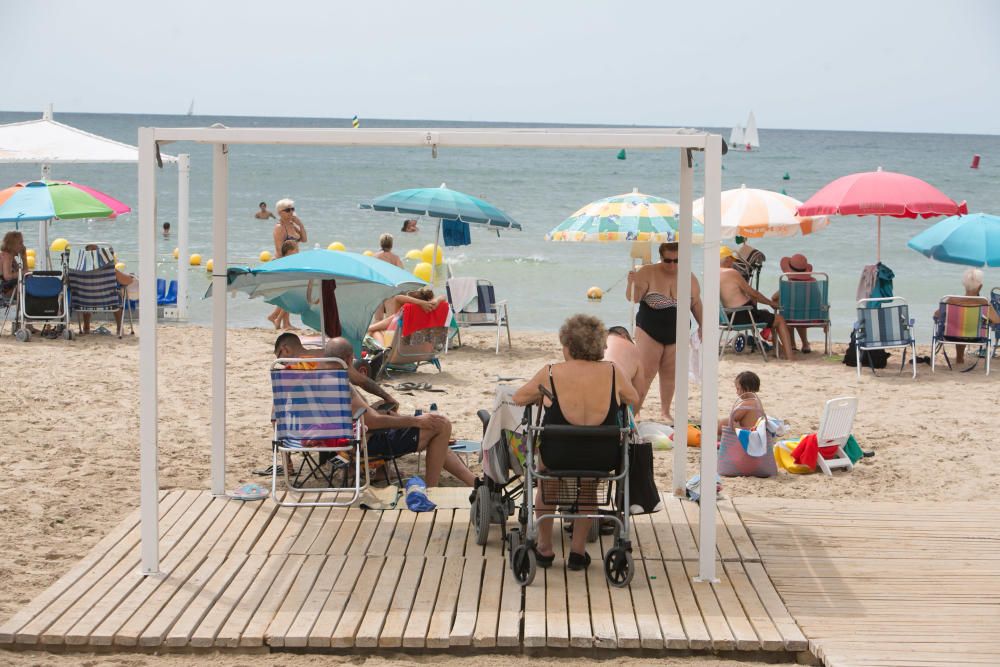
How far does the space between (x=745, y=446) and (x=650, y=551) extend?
1837 millimetres

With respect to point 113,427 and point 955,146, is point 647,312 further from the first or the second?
point 955,146

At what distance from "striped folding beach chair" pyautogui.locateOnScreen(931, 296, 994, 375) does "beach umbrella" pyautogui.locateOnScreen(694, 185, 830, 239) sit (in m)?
1.41

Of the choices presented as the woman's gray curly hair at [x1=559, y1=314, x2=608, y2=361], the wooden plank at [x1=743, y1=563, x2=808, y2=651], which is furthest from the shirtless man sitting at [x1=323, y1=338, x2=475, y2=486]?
the wooden plank at [x1=743, y1=563, x2=808, y2=651]

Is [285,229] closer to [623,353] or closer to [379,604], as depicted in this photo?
[623,353]

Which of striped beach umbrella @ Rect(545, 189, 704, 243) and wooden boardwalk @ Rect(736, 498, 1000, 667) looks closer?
wooden boardwalk @ Rect(736, 498, 1000, 667)

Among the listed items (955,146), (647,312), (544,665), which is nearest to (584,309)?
(647,312)

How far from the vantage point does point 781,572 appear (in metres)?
5.16

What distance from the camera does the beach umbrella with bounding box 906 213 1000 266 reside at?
34.9ft

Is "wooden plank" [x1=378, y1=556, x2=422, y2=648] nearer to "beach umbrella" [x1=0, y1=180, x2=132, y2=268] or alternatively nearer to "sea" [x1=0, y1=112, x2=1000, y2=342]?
"beach umbrella" [x1=0, y1=180, x2=132, y2=268]

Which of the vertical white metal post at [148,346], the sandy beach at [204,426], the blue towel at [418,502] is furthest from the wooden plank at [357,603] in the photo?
the vertical white metal post at [148,346]

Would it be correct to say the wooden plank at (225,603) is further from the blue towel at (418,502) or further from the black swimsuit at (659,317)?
the black swimsuit at (659,317)

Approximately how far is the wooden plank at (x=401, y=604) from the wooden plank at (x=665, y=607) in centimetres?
92

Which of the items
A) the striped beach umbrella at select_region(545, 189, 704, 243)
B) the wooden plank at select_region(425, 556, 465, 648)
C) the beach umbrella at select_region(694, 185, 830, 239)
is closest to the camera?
the wooden plank at select_region(425, 556, 465, 648)

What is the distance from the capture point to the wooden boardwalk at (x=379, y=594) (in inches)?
171
